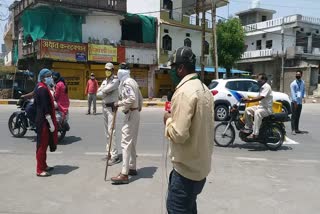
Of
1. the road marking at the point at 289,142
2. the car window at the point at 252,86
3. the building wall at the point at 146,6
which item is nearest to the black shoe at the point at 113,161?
the road marking at the point at 289,142

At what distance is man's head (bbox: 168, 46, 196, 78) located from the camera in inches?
119

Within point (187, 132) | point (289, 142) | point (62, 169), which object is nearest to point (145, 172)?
point (62, 169)

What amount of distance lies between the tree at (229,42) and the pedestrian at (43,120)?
30.8m

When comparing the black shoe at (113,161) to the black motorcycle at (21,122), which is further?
the black motorcycle at (21,122)

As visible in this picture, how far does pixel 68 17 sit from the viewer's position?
28.0 metres

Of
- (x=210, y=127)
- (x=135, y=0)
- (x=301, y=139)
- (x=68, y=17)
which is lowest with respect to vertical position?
(x=301, y=139)

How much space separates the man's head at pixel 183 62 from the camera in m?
3.02

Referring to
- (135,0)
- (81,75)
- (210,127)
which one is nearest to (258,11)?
(135,0)

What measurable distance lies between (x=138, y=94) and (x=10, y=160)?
2.98 meters

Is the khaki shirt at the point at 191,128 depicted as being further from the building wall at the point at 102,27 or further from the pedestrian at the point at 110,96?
the building wall at the point at 102,27

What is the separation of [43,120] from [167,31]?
28.6 meters

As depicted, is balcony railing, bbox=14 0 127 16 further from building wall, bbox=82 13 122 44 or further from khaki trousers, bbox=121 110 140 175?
khaki trousers, bbox=121 110 140 175

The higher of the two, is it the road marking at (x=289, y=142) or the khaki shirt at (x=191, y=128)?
the khaki shirt at (x=191, y=128)

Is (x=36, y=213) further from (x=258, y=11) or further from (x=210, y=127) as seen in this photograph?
(x=258, y=11)
